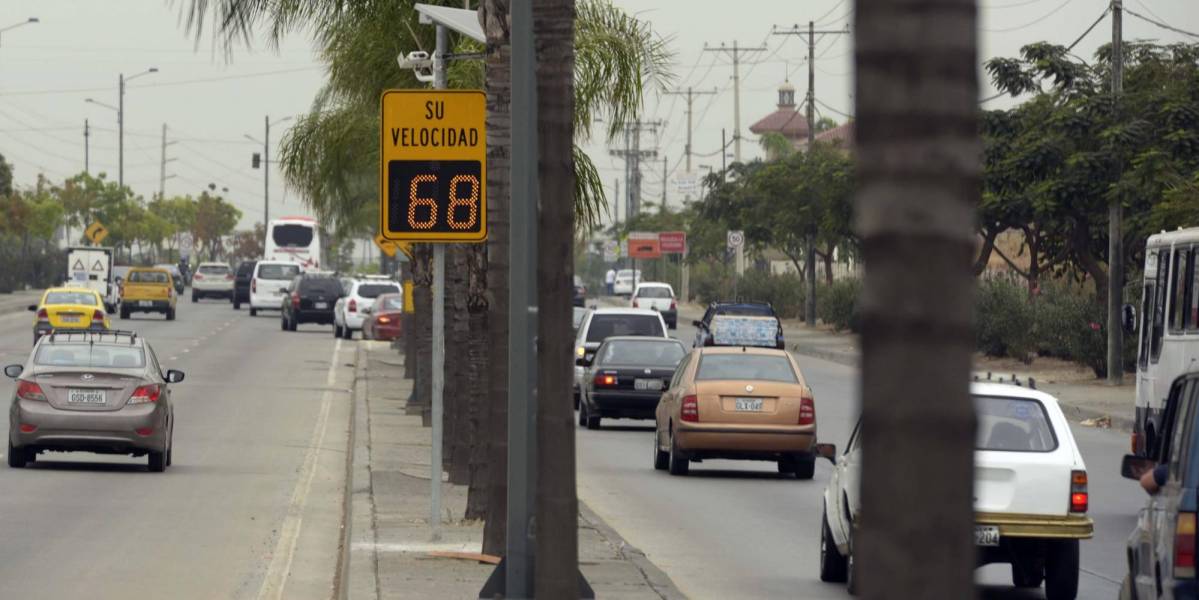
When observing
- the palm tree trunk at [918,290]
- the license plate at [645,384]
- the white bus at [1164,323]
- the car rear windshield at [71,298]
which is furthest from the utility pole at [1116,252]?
the palm tree trunk at [918,290]

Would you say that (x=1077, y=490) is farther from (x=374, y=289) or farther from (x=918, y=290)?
(x=374, y=289)

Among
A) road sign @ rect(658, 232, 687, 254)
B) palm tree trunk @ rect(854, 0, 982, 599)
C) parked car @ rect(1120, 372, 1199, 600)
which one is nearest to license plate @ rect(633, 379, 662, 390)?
parked car @ rect(1120, 372, 1199, 600)

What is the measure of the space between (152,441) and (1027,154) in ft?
87.7

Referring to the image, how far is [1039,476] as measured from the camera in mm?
12695

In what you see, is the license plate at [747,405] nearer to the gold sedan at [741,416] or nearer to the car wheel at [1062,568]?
the gold sedan at [741,416]

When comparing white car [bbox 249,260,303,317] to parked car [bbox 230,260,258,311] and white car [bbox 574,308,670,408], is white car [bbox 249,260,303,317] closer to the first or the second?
parked car [bbox 230,260,258,311]

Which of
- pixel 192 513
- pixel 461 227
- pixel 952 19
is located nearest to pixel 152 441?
pixel 192 513

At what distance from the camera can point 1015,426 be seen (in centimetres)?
1330

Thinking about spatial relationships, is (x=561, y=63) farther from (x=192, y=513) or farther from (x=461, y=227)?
(x=192, y=513)

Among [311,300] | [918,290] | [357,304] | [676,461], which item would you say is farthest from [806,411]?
[311,300]

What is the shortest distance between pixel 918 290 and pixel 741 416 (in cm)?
1866

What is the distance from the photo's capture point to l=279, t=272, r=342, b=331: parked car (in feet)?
211

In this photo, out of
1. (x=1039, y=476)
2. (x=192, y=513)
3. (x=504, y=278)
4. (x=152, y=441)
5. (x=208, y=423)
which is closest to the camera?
(x=1039, y=476)

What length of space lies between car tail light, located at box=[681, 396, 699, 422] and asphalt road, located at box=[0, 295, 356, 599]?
381 cm
